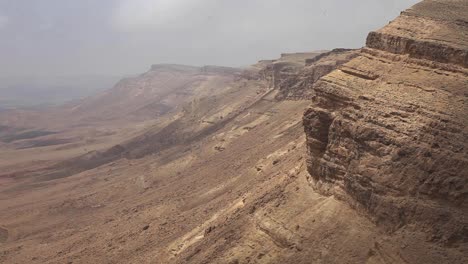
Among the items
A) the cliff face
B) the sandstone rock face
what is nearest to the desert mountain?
the cliff face

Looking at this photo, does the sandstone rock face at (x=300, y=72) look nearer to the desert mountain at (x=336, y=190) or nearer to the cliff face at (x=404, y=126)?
the desert mountain at (x=336, y=190)

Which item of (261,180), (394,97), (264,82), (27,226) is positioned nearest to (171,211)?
(261,180)

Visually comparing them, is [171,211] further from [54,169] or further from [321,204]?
[54,169]

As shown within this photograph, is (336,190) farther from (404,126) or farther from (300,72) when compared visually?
(300,72)

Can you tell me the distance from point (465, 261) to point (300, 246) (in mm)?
6243

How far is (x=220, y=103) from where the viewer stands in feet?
269

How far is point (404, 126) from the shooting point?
1897 cm

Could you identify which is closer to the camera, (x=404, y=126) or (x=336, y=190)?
(x=404, y=126)

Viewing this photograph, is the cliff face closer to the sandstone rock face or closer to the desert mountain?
the desert mountain

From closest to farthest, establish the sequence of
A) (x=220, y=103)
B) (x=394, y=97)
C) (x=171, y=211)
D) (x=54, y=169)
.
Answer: (x=394, y=97) < (x=171, y=211) < (x=54, y=169) < (x=220, y=103)

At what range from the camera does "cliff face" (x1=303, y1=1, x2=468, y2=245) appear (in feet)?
58.2

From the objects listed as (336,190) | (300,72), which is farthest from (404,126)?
(300,72)

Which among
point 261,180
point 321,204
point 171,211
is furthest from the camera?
point 171,211

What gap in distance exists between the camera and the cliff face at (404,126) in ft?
58.2
